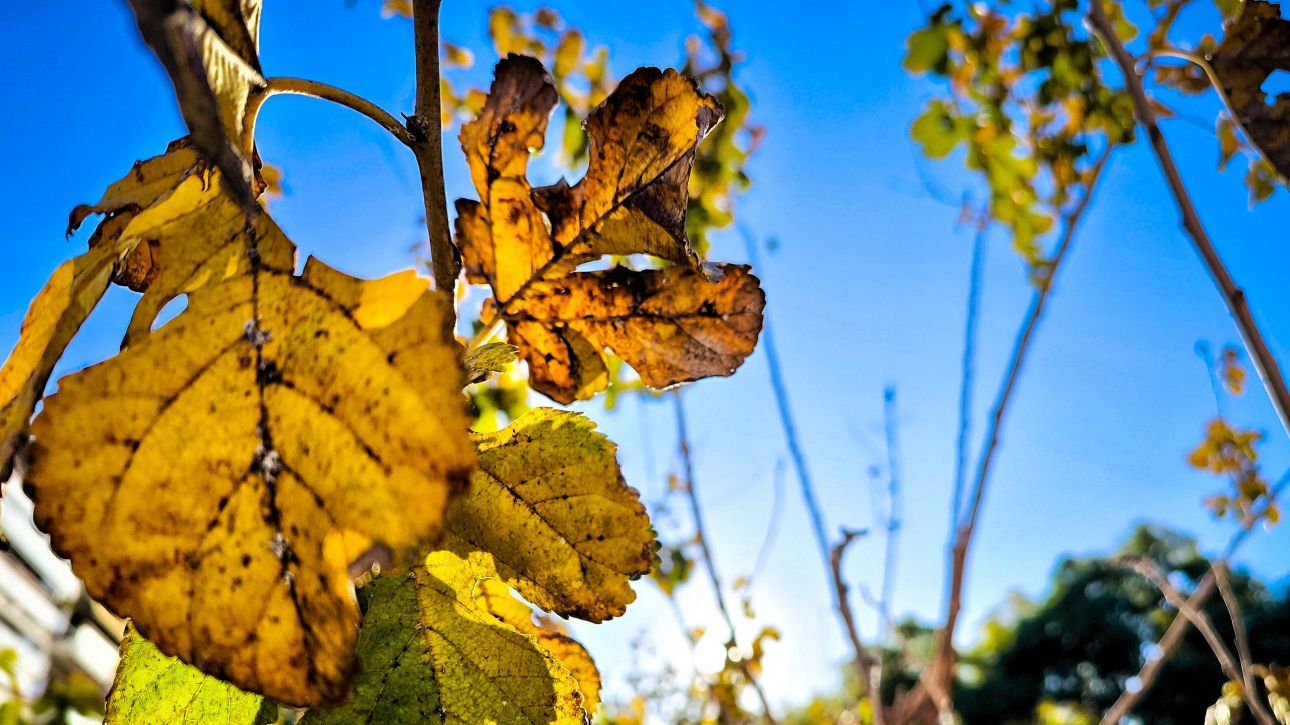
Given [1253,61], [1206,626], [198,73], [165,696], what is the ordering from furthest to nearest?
[1206,626] < [1253,61] < [165,696] < [198,73]

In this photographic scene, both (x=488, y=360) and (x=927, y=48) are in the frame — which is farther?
(x=927, y=48)

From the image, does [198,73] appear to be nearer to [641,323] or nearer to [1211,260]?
[641,323]

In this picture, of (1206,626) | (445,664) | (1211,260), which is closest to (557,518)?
(445,664)

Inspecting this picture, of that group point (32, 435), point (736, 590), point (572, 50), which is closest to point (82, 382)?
point (32, 435)

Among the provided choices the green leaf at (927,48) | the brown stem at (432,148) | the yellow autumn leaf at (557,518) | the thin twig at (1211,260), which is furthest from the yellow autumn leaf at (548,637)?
the green leaf at (927,48)

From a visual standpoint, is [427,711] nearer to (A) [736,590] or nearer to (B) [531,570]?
(B) [531,570]

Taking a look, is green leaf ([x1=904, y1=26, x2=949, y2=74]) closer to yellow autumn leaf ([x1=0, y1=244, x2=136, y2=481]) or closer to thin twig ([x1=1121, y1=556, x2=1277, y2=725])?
thin twig ([x1=1121, y1=556, x2=1277, y2=725])
